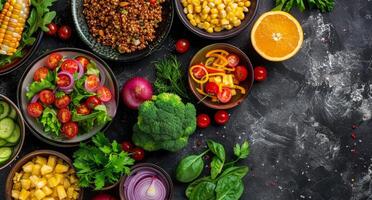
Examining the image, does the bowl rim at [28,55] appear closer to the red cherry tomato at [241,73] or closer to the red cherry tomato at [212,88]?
the red cherry tomato at [212,88]

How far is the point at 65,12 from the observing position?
4.76 metres

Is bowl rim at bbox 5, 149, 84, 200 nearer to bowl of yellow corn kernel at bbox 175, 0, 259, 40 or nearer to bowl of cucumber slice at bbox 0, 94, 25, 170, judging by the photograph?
bowl of cucumber slice at bbox 0, 94, 25, 170

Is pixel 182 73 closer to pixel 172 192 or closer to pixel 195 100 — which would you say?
pixel 195 100

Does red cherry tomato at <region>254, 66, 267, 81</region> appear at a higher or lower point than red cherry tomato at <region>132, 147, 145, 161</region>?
higher

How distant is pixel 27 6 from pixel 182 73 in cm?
126

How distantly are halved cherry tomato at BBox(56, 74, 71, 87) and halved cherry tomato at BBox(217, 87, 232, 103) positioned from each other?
1125 millimetres

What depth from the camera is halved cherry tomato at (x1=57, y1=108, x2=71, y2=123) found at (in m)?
4.35

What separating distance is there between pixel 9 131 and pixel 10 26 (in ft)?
2.43

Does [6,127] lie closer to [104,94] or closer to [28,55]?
[28,55]

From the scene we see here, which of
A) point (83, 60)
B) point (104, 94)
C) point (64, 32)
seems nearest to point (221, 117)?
point (104, 94)

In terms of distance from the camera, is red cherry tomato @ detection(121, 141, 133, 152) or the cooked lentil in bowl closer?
the cooked lentil in bowl

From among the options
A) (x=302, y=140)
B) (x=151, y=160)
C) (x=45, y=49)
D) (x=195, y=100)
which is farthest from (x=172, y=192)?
(x=45, y=49)

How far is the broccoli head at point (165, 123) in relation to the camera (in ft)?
14.6

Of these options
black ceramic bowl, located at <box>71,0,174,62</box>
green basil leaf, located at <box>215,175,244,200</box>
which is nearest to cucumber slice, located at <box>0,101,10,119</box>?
black ceramic bowl, located at <box>71,0,174,62</box>
